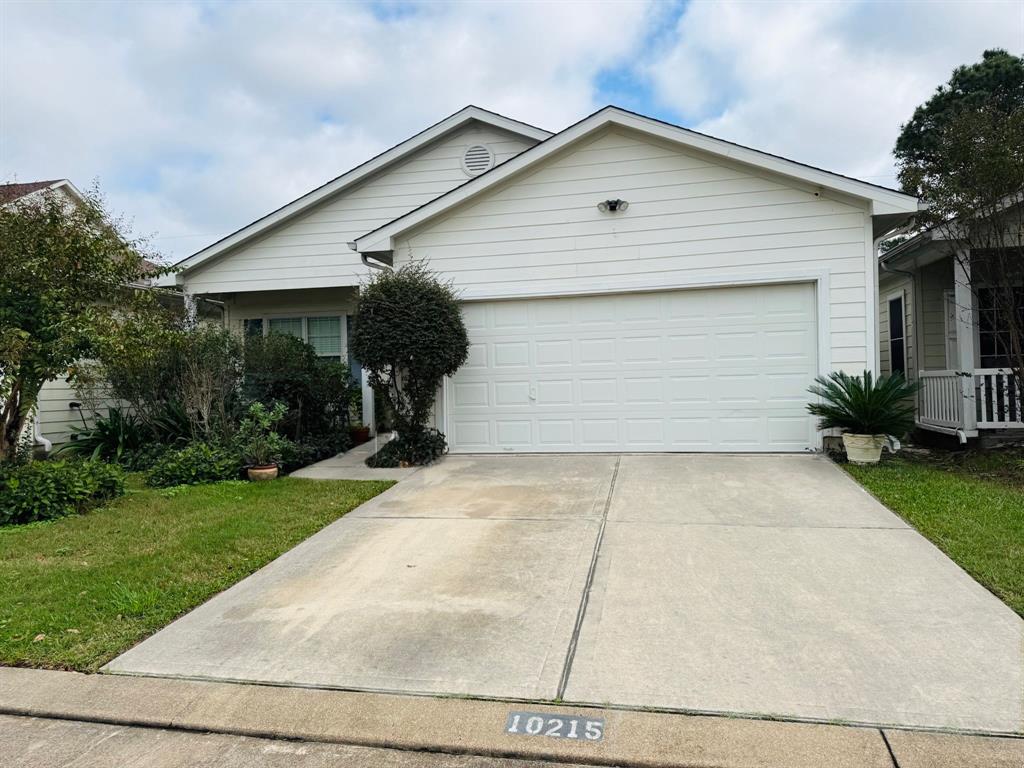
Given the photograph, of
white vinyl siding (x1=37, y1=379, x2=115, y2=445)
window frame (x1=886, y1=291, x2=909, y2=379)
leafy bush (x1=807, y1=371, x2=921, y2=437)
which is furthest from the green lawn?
white vinyl siding (x1=37, y1=379, x2=115, y2=445)

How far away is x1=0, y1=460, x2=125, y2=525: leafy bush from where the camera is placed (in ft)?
21.8

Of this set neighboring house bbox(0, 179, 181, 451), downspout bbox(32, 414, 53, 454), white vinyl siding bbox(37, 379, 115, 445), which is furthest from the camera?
white vinyl siding bbox(37, 379, 115, 445)

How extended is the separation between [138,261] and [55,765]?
656 cm

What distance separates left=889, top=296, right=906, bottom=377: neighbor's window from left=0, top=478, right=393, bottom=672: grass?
10.7m

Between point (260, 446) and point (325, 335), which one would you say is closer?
point (260, 446)

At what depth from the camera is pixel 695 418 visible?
364 inches

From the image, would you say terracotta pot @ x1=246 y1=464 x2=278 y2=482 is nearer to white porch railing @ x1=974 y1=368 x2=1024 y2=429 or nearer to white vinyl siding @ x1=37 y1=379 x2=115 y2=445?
white vinyl siding @ x1=37 y1=379 x2=115 y2=445

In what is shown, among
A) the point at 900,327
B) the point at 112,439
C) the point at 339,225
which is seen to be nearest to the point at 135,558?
the point at 112,439

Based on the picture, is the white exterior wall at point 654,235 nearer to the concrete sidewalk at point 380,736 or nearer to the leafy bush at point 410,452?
the leafy bush at point 410,452

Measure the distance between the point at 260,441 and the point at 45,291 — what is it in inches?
119

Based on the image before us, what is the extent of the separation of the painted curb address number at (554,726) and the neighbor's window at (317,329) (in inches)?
442

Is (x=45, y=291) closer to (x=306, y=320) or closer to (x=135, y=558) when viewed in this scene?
(x=135, y=558)

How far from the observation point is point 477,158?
501 inches

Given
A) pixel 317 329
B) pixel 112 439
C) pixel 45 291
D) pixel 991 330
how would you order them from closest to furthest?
pixel 45 291 < pixel 991 330 < pixel 112 439 < pixel 317 329
